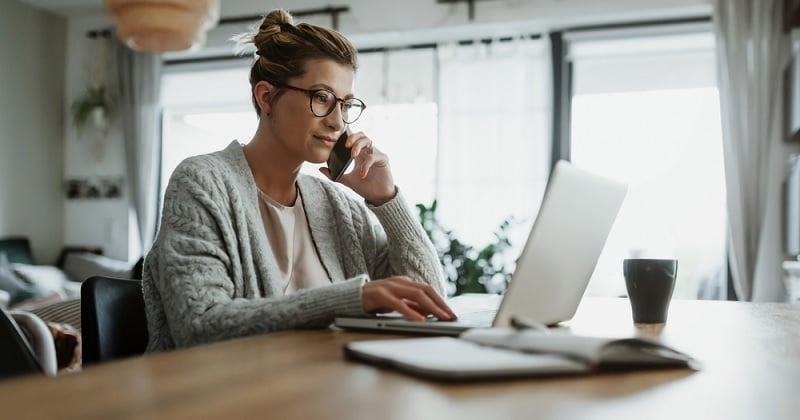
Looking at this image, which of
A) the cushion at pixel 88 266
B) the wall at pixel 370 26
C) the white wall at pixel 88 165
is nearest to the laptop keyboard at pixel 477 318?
the wall at pixel 370 26

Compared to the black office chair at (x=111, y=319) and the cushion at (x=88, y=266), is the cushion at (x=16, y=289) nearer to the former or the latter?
the cushion at (x=88, y=266)

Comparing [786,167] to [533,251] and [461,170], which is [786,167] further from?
[533,251]

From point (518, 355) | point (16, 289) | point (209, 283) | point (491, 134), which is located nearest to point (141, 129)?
point (16, 289)

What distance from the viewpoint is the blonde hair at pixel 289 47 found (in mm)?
1532

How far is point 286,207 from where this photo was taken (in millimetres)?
1597

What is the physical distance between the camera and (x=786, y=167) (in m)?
4.48

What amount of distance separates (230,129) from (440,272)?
437 cm

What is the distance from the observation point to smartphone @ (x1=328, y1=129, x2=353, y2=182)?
1.56 metres

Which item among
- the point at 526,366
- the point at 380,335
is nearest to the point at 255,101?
the point at 380,335

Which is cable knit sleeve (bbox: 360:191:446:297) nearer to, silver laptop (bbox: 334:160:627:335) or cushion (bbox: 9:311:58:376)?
silver laptop (bbox: 334:160:627:335)

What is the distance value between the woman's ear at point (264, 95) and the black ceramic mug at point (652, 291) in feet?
2.69

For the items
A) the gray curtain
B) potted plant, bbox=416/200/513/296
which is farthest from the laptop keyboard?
the gray curtain

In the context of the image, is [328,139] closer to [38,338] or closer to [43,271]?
[38,338]

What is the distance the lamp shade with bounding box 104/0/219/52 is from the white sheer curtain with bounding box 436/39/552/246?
217 cm
